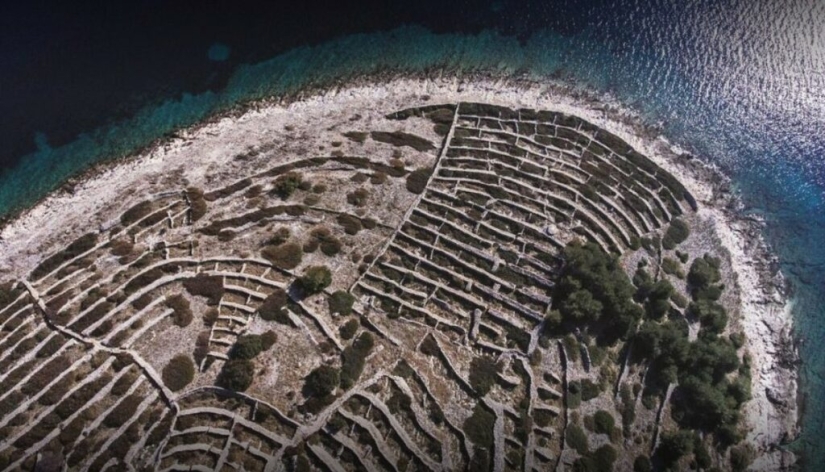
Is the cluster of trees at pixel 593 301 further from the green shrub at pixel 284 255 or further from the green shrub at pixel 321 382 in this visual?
the green shrub at pixel 284 255

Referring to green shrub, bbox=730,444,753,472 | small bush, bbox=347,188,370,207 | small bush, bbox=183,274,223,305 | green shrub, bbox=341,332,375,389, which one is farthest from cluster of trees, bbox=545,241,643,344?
small bush, bbox=183,274,223,305

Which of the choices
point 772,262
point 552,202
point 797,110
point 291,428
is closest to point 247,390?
point 291,428

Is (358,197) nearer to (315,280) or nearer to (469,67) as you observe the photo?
(315,280)

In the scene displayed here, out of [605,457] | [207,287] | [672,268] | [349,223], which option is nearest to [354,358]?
[349,223]

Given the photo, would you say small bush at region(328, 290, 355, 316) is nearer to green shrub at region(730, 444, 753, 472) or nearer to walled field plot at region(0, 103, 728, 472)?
walled field plot at region(0, 103, 728, 472)

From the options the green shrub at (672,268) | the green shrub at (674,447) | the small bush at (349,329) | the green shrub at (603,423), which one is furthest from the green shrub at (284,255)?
the green shrub at (672,268)

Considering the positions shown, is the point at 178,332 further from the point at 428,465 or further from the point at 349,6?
the point at 349,6
